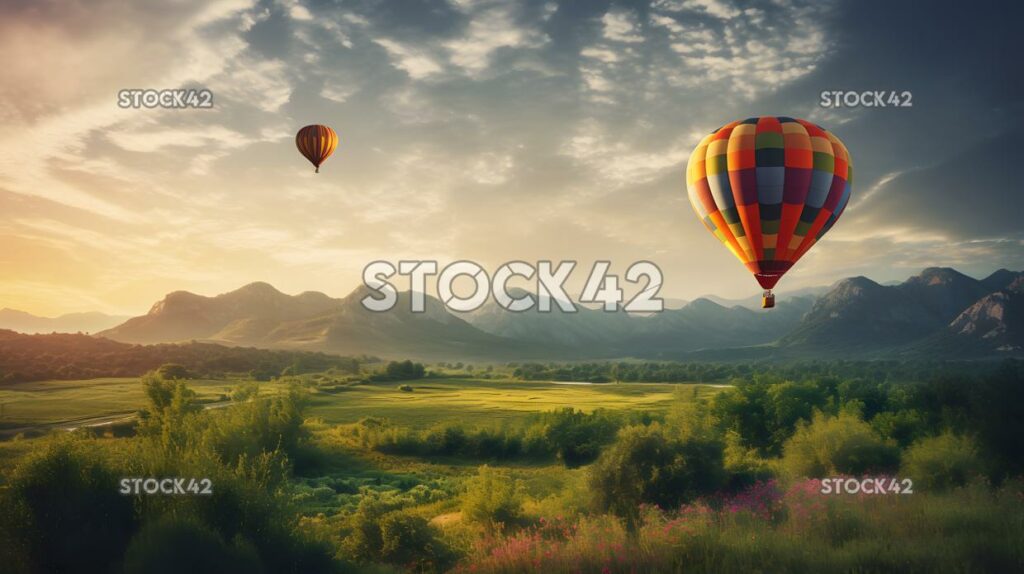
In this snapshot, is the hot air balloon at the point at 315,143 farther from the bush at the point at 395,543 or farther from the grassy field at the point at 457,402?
the grassy field at the point at 457,402

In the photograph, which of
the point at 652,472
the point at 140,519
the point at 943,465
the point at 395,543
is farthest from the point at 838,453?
the point at 140,519

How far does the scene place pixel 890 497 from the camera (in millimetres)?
19938

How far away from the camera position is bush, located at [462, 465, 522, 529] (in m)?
22.7

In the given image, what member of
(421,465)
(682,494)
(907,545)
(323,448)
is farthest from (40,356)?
(907,545)

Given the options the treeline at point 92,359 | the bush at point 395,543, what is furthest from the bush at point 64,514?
the treeline at point 92,359

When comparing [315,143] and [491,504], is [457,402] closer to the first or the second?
[315,143]

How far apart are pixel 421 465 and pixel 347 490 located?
12.2 metres

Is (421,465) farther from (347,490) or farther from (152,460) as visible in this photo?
(152,460)

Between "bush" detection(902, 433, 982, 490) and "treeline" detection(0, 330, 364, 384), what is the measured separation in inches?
4078

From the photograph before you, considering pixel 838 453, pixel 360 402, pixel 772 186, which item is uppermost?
pixel 772 186

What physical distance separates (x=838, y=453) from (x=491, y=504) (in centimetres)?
1850

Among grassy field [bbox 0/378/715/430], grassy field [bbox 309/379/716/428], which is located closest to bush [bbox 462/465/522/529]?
grassy field [bbox 309/379/716/428]

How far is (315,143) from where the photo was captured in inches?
1666

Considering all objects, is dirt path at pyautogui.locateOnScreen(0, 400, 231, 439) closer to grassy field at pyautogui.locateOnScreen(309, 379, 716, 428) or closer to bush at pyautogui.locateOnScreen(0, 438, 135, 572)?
grassy field at pyautogui.locateOnScreen(309, 379, 716, 428)
